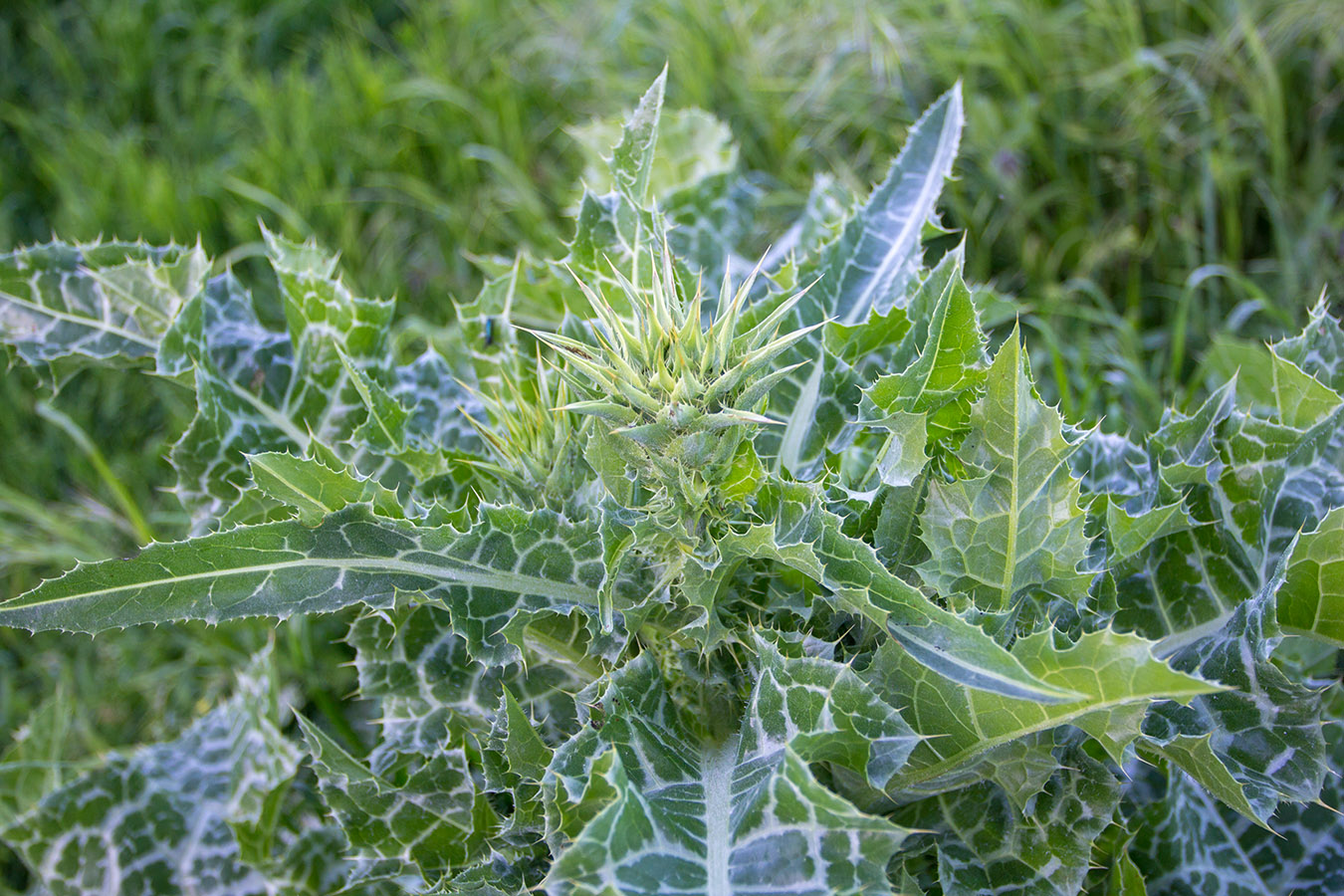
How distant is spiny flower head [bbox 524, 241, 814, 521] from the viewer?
3.92 ft

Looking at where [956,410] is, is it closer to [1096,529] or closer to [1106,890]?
[1096,529]

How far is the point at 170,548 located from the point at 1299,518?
5.30 feet

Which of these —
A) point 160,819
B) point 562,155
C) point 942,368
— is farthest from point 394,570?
point 562,155

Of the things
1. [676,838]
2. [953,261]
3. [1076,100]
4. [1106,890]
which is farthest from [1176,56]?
[676,838]

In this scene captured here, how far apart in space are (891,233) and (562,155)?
9.30ft

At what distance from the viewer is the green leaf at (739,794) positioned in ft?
3.76

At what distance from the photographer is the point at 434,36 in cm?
479

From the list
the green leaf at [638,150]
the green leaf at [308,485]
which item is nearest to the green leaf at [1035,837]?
the green leaf at [308,485]

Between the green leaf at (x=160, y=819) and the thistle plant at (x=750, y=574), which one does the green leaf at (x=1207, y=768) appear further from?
the green leaf at (x=160, y=819)

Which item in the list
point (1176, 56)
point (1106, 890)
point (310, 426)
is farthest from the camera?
point (1176, 56)

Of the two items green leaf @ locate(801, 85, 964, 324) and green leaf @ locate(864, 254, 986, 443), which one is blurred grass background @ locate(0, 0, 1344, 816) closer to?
green leaf @ locate(801, 85, 964, 324)

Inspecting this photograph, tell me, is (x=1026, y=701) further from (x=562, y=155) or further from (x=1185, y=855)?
(x=562, y=155)

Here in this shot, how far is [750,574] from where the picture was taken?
145 centimetres

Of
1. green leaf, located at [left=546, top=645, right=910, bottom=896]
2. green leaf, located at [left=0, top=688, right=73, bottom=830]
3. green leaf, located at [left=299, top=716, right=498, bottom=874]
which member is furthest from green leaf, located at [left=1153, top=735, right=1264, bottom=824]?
green leaf, located at [left=0, top=688, right=73, bottom=830]
